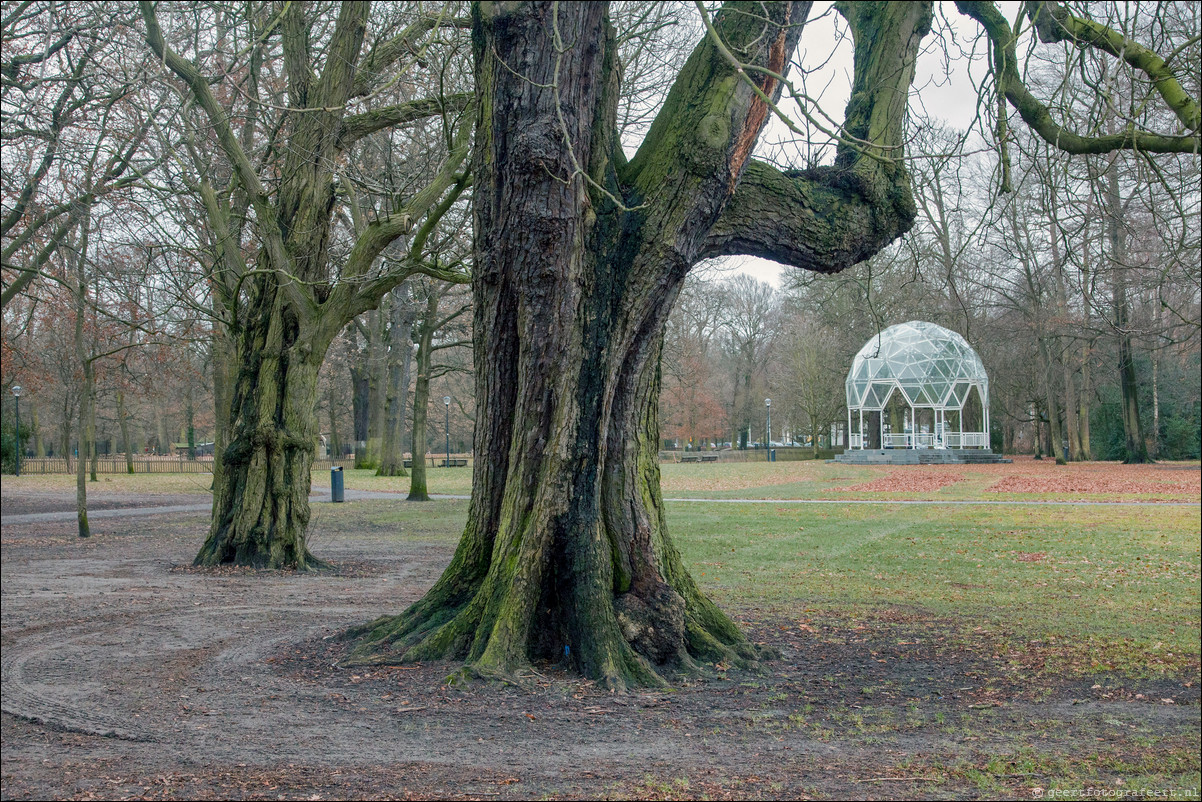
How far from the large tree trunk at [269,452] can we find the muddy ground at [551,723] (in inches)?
138

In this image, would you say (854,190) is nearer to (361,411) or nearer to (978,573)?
(978,573)

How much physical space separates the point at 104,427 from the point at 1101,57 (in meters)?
61.1

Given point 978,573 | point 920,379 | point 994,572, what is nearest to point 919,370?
point 920,379

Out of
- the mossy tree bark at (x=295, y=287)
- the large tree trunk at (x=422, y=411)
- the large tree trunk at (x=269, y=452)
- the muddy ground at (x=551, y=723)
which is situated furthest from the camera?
the large tree trunk at (x=422, y=411)

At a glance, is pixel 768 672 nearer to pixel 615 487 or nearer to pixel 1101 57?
pixel 615 487

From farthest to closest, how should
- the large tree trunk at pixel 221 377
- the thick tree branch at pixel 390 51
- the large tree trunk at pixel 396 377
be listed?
1. the large tree trunk at pixel 396 377
2. the large tree trunk at pixel 221 377
3. the thick tree branch at pixel 390 51

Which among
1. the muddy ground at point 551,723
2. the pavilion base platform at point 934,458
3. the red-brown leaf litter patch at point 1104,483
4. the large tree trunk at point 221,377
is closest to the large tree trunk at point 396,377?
the large tree trunk at point 221,377

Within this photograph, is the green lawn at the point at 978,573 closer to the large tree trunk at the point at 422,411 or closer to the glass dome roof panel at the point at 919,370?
the large tree trunk at the point at 422,411

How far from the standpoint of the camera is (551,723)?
4.67 meters

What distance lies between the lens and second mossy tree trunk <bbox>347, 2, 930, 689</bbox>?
17.7ft

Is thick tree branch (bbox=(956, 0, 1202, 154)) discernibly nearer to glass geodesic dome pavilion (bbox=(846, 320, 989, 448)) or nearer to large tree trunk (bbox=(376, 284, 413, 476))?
large tree trunk (bbox=(376, 284, 413, 476))

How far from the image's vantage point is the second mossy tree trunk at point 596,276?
5.38m

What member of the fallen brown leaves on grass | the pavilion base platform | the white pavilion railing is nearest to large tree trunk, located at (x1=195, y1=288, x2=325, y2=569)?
the fallen brown leaves on grass

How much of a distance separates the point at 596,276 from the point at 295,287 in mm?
6486
